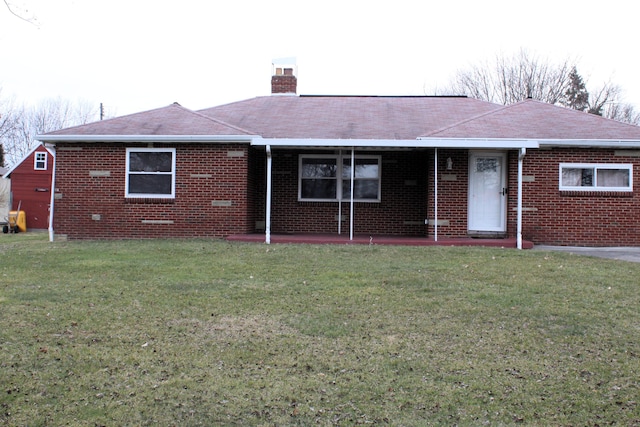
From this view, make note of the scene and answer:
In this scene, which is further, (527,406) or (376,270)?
(376,270)

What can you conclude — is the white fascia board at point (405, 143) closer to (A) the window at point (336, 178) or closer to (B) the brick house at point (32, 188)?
(A) the window at point (336, 178)

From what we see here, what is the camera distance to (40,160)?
27906 millimetres

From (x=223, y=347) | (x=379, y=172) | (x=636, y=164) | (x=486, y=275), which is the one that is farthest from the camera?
(x=379, y=172)

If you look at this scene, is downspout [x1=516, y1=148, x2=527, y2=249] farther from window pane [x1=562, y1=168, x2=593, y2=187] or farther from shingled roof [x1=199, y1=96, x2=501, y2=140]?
shingled roof [x1=199, y1=96, x2=501, y2=140]

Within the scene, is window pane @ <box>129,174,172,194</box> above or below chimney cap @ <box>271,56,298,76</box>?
below

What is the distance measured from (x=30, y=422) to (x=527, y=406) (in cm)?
303

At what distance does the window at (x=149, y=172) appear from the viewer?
495 inches

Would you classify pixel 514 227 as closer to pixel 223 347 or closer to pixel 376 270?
pixel 376 270

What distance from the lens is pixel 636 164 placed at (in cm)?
1195

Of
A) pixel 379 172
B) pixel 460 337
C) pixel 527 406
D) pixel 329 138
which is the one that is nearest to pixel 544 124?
pixel 379 172

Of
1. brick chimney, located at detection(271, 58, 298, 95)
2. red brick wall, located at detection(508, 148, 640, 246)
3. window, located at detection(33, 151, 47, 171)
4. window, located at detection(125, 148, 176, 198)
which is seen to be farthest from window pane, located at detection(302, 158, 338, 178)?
window, located at detection(33, 151, 47, 171)

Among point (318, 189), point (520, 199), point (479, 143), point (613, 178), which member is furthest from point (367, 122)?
point (613, 178)

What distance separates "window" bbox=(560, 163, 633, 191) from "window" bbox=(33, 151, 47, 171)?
25105 millimetres

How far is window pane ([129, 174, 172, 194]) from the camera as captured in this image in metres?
12.6
